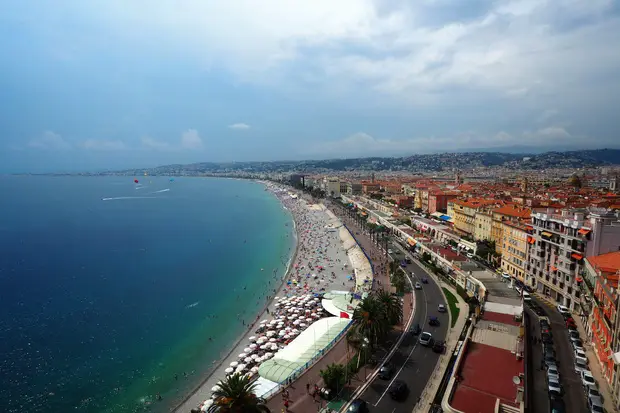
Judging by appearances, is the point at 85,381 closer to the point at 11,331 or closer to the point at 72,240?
the point at 11,331

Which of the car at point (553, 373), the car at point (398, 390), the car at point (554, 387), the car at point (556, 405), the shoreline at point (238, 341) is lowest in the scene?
Answer: the shoreline at point (238, 341)

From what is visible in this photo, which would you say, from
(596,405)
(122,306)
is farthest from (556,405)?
(122,306)

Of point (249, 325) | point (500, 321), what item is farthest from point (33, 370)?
point (500, 321)

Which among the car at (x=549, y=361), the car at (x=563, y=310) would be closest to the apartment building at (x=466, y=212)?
the car at (x=563, y=310)

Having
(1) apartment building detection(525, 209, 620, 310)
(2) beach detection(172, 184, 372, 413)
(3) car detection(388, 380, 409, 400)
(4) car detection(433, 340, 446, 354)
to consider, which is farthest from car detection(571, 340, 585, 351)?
(2) beach detection(172, 184, 372, 413)

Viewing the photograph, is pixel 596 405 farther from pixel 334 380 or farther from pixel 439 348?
pixel 334 380

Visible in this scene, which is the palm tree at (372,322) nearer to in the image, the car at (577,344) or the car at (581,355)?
the car at (581,355)

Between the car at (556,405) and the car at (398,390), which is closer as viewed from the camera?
the car at (556,405)
